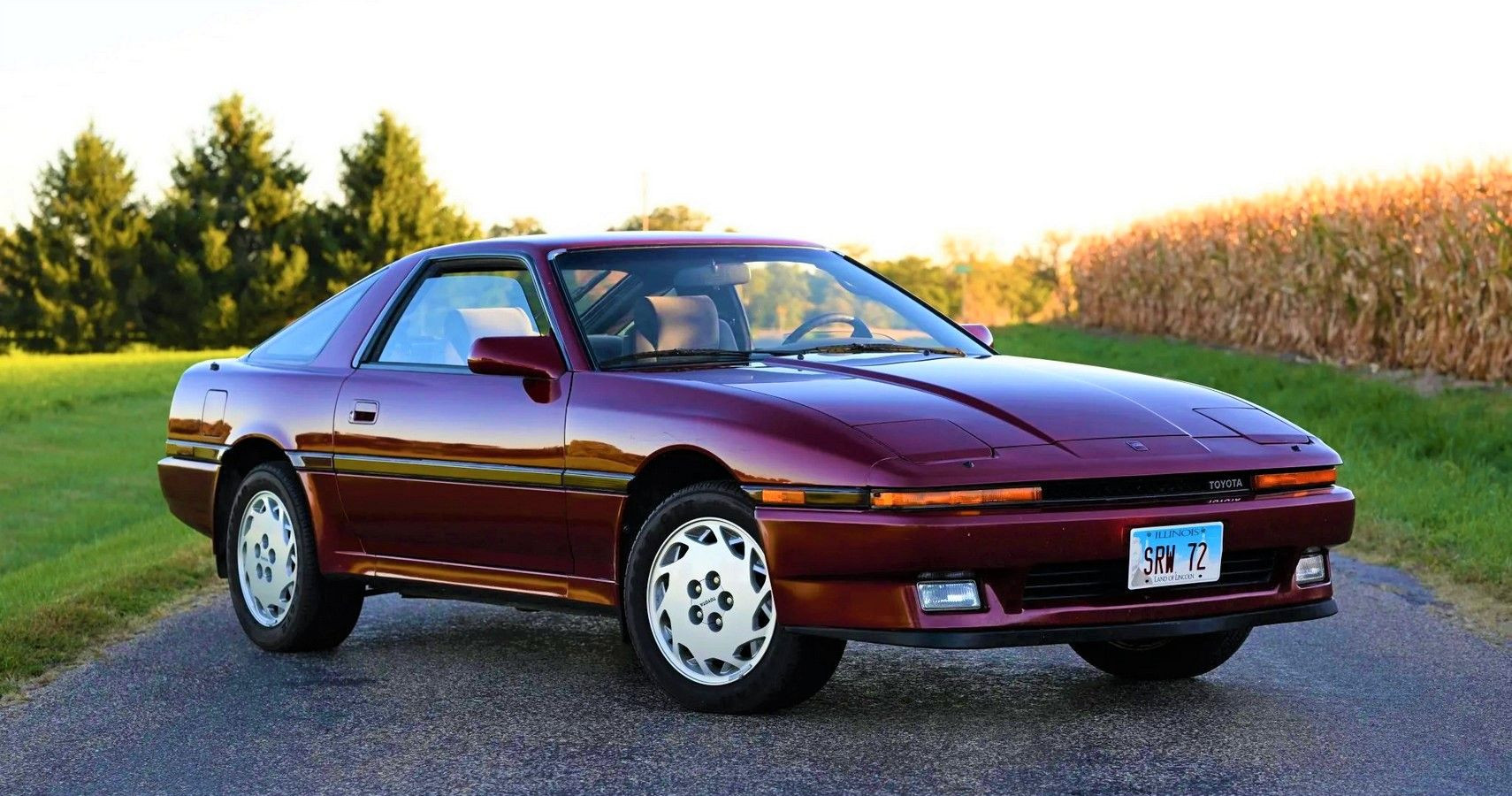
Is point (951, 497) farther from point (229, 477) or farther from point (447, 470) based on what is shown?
point (229, 477)

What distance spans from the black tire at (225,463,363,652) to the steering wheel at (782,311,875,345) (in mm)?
1885

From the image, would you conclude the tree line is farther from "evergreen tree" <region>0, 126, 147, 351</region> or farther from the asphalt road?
the asphalt road

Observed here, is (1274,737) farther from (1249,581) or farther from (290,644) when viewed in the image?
→ (290,644)

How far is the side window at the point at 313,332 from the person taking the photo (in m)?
7.23

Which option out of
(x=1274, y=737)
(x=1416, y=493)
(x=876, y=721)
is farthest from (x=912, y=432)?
(x=1416, y=493)

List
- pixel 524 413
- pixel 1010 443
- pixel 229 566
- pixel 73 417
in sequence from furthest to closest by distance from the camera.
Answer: pixel 73 417 → pixel 229 566 → pixel 524 413 → pixel 1010 443

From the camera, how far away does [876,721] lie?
538cm

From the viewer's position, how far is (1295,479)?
5469 mm

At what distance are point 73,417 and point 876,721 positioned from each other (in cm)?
2350

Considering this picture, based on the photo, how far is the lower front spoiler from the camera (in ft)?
16.2

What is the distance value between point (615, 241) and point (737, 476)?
154 cm

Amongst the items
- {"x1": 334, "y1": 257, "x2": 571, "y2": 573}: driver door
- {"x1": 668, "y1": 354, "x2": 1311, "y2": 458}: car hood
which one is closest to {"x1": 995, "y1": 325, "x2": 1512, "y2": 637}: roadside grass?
{"x1": 668, "y1": 354, "x2": 1311, "y2": 458}: car hood

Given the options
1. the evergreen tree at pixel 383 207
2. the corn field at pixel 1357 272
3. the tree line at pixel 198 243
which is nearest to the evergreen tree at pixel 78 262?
the tree line at pixel 198 243

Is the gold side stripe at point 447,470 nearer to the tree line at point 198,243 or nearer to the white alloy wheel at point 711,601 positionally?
the white alloy wheel at point 711,601
